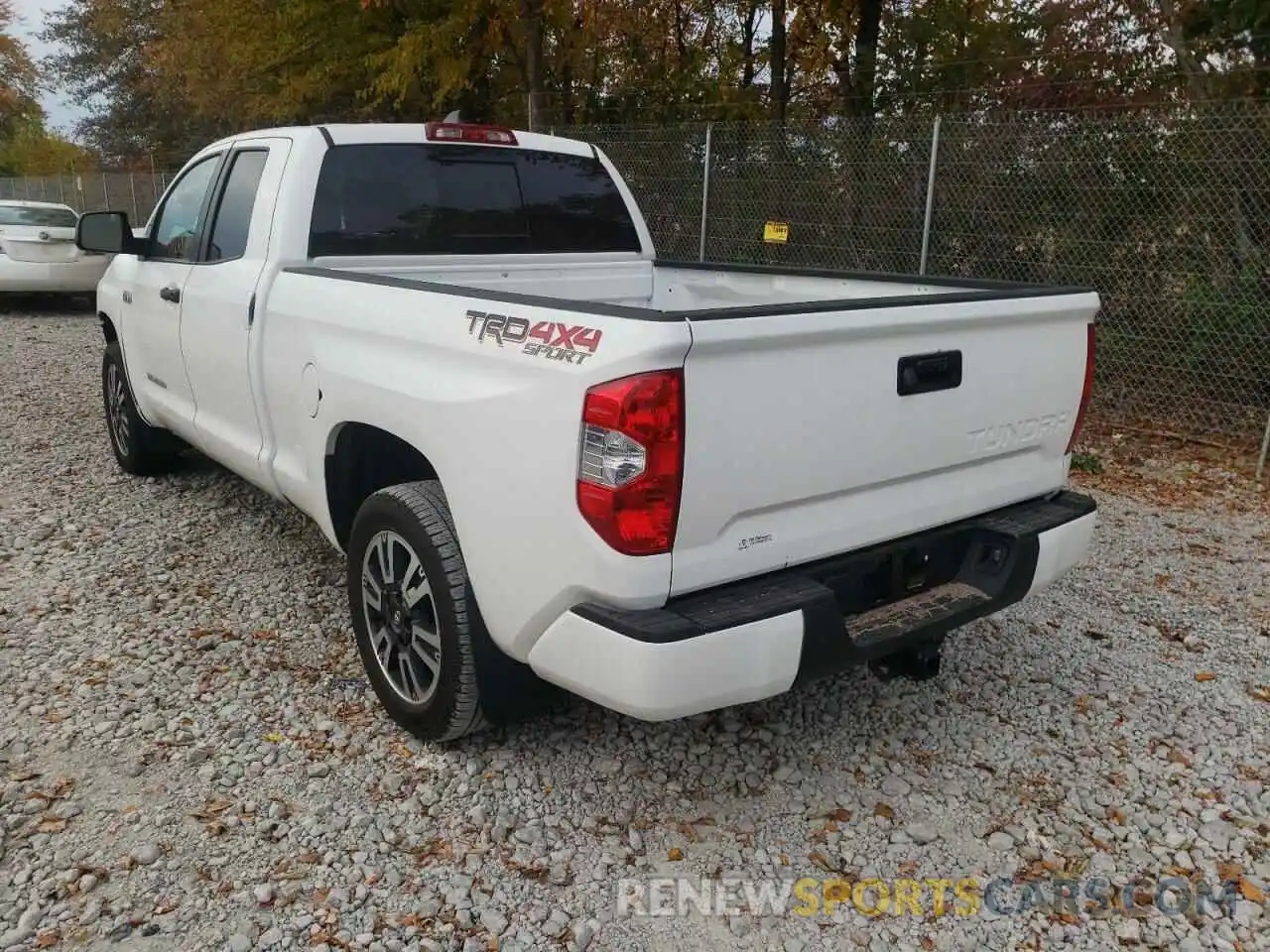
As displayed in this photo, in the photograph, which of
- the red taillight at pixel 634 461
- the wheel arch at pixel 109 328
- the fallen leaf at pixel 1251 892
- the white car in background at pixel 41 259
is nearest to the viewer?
the red taillight at pixel 634 461

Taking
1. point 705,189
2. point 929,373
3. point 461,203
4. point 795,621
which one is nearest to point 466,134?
point 461,203

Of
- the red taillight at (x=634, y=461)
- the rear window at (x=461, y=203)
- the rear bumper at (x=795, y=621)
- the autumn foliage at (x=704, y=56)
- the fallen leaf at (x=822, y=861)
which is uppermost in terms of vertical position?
the autumn foliage at (x=704, y=56)

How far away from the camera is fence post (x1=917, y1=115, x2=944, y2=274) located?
7.64m

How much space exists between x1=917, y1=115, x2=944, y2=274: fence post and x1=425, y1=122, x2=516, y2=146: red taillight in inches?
167

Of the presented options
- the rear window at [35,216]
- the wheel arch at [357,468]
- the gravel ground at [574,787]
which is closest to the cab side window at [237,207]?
the wheel arch at [357,468]

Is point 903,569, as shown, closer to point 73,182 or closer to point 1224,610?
point 1224,610

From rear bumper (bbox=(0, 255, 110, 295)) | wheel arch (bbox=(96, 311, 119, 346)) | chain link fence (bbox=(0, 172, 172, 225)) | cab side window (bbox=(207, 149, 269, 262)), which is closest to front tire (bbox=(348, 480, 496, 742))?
cab side window (bbox=(207, 149, 269, 262))

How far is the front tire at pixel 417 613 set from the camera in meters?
2.95

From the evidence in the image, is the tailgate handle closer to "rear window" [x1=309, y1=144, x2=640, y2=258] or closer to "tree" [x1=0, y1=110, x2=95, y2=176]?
"rear window" [x1=309, y1=144, x2=640, y2=258]

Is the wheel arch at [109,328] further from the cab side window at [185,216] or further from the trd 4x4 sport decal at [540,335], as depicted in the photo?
the trd 4x4 sport decal at [540,335]

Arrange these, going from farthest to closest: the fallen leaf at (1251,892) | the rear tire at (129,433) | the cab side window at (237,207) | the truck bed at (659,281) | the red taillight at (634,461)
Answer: the rear tire at (129,433), the cab side window at (237,207), the truck bed at (659,281), the fallen leaf at (1251,892), the red taillight at (634,461)

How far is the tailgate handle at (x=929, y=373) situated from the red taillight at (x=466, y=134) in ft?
7.77

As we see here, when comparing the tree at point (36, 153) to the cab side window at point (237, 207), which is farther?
the tree at point (36, 153)

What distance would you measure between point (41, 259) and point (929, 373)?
13.0m
